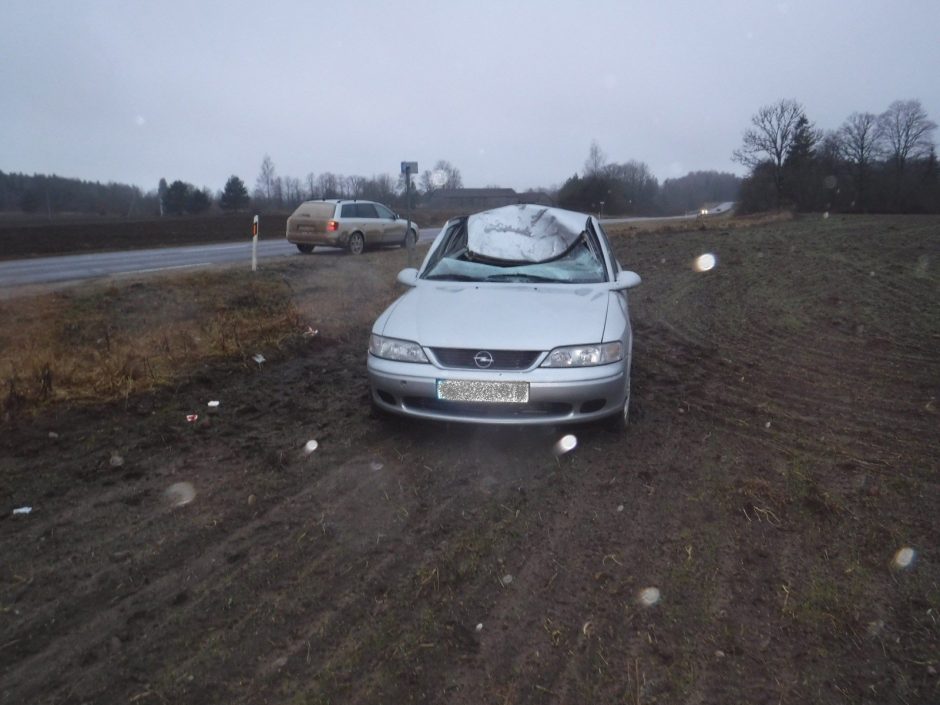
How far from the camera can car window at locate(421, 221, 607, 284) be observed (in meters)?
5.30

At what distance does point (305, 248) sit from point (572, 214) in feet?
46.1

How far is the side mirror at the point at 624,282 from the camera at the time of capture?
16.8 feet

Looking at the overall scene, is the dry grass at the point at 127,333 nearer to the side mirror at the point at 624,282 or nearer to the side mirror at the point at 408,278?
the side mirror at the point at 408,278

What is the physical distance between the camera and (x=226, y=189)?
65125 millimetres

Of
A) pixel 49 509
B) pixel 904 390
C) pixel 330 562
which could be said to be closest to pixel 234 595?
pixel 330 562

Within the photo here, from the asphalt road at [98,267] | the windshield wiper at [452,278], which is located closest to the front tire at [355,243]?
the asphalt road at [98,267]

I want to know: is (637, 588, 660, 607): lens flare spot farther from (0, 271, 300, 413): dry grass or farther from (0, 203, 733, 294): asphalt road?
(0, 203, 733, 294): asphalt road

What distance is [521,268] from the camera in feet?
17.8

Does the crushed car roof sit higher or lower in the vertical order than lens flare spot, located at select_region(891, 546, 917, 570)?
higher

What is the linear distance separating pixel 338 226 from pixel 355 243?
76 cm

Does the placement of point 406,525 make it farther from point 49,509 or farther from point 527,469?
point 49,509

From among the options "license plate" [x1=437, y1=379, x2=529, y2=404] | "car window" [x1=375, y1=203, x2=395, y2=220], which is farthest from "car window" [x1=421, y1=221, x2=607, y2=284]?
"car window" [x1=375, y1=203, x2=395, y2=220]

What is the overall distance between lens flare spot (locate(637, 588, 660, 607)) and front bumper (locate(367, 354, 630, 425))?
1.44 m

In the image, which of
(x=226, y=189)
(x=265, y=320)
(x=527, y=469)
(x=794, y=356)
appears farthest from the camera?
(x=226, y=189)
